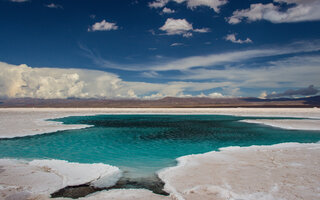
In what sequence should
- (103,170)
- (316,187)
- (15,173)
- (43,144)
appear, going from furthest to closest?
(43,144) < (103,170) < (15,173) < (316,187)

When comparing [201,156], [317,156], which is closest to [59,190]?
[201,156]

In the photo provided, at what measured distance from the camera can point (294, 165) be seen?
977cm

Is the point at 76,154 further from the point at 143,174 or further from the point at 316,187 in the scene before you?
the point at 316,187

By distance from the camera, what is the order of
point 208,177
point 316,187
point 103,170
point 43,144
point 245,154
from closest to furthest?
point 316,187 < point 208,177 < point 103,170 < point 245,154 < point 43,144

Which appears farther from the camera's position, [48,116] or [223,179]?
[48,116]

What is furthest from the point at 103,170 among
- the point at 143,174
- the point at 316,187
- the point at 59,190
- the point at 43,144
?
the point at 43,144

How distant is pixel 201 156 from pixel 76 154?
736 cm

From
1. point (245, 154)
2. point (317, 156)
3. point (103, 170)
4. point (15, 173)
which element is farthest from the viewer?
point (245, 154)

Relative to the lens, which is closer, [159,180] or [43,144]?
[159,180]

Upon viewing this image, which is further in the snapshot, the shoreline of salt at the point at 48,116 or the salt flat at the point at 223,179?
the shoreline of salt at the point at 48,116

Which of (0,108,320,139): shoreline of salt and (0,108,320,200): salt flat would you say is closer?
(0,108,320,200): salt flat

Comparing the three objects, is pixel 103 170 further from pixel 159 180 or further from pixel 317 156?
pixel 317 156

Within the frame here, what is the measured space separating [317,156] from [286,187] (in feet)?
18.9

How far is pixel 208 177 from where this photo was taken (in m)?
8.38
